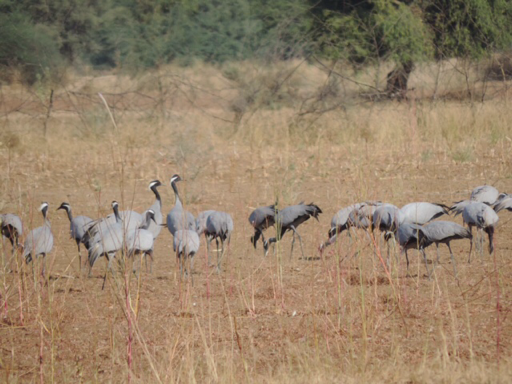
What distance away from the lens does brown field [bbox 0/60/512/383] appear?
10.6 feet

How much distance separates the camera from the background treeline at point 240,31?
1222 cm

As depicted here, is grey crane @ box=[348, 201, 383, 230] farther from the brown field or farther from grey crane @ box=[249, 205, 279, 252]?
grey crane @ box=[249, 205, 279, 252]

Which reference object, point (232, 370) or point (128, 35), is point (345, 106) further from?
point (232, 370)

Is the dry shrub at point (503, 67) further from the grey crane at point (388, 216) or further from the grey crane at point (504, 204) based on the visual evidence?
the grey crane at point (388, 216)

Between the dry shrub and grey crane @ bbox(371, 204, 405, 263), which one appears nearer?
grey crane @ bbox(371, 204, 405, 263)

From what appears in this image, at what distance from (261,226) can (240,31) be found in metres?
14.2

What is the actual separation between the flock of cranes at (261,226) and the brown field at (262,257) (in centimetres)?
17

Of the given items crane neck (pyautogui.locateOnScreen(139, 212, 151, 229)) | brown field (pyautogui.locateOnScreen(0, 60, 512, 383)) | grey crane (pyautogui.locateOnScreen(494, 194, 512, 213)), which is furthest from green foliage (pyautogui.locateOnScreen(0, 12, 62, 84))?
grey crane (pyautogui.locateOnScreen(494, 194, 512, 213))

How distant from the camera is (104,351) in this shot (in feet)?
11.5

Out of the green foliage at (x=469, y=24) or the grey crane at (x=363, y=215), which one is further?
the green foliage at (x=469, y=24)

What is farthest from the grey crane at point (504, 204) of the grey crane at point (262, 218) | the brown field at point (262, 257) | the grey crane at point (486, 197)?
the grey crane at point (262, 218)

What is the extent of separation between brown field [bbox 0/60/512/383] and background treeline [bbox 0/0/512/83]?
0.72 meters

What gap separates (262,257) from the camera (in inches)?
220

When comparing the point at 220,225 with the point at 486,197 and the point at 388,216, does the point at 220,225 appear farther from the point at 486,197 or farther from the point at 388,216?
the point at 486,197
